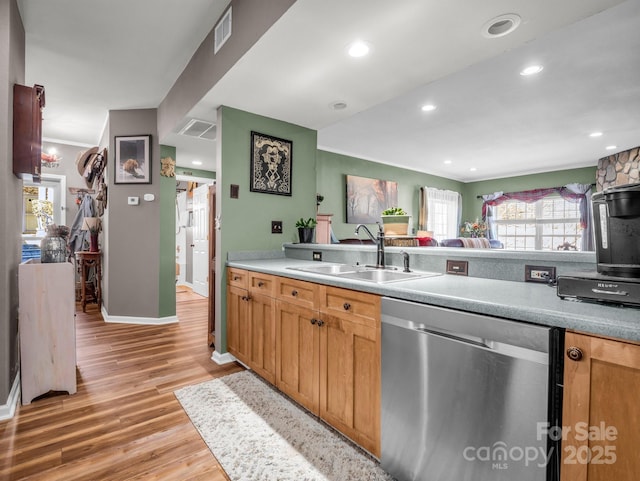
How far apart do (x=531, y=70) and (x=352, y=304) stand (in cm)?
292

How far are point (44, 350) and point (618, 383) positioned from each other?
118 inches

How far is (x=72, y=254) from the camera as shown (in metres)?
5.12

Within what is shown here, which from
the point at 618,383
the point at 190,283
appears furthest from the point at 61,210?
the point at 618,383

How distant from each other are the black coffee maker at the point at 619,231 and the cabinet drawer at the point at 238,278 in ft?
6.88

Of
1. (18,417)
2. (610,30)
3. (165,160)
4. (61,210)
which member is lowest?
(18,417)

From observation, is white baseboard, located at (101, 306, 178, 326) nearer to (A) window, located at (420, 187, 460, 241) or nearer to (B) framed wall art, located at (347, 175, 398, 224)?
(B) framed wall art, located at (347, 175, 398, 224)

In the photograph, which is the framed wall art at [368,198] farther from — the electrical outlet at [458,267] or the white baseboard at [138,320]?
the electrical outlet at [458,267]

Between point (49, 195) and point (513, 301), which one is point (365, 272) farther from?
point (49, 195)

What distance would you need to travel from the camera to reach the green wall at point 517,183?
22.1 ft

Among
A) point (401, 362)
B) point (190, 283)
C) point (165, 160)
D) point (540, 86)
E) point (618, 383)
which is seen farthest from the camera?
point (190, 283)

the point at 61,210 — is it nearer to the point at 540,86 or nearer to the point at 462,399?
the point at 462,399

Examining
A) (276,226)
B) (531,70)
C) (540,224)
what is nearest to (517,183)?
(540,224)

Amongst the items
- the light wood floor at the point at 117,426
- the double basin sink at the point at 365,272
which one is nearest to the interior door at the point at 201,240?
the light wood floor at the point at 117,426

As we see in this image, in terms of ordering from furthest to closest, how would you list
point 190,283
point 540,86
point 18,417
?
point 190,283
point 540,86
point 18,417
